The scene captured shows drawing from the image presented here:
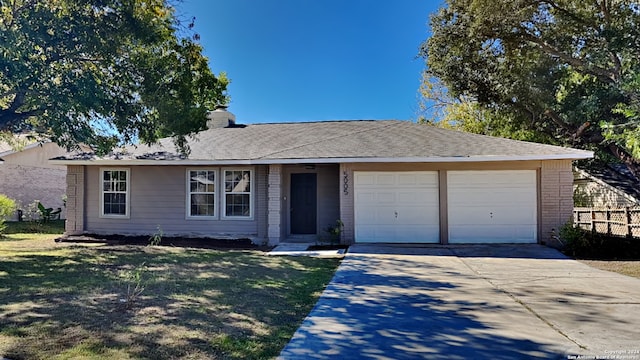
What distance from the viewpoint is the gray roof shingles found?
35.5 ft

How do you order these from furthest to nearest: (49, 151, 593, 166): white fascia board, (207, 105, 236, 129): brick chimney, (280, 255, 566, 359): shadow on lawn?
(207, 105, 236, 129): brick chimney, (49, 151, 593, 166): white fascia board, (280, 255, 566, 359): shadow on lawn

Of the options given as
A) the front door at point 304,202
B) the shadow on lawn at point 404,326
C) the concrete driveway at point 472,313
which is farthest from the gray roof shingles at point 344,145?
the shadow on lawn at point 404,326

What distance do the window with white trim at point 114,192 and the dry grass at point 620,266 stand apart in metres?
13.1

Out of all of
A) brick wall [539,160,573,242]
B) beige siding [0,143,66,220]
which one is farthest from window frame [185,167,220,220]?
beige siding [0,143,66,220]

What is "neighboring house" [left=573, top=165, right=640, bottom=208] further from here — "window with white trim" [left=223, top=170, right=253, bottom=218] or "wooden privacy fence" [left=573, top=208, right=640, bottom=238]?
"window with white trim" [left=223, top=170, right=253, bottom=218]

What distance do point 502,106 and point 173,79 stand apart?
1299 centimetres

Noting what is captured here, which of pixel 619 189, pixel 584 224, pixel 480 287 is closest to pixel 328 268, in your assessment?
pixel 480 287

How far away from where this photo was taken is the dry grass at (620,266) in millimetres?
7711

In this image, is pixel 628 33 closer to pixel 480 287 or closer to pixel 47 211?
pixel 480 287

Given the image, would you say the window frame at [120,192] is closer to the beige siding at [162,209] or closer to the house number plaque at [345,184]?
the beige siding at [162,209]

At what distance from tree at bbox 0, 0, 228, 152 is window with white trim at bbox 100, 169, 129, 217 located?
2.51 metres

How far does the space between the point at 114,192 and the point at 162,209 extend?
1859 millimetres

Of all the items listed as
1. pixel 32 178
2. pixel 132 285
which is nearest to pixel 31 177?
pixel 32 178

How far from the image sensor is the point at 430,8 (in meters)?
13.4
